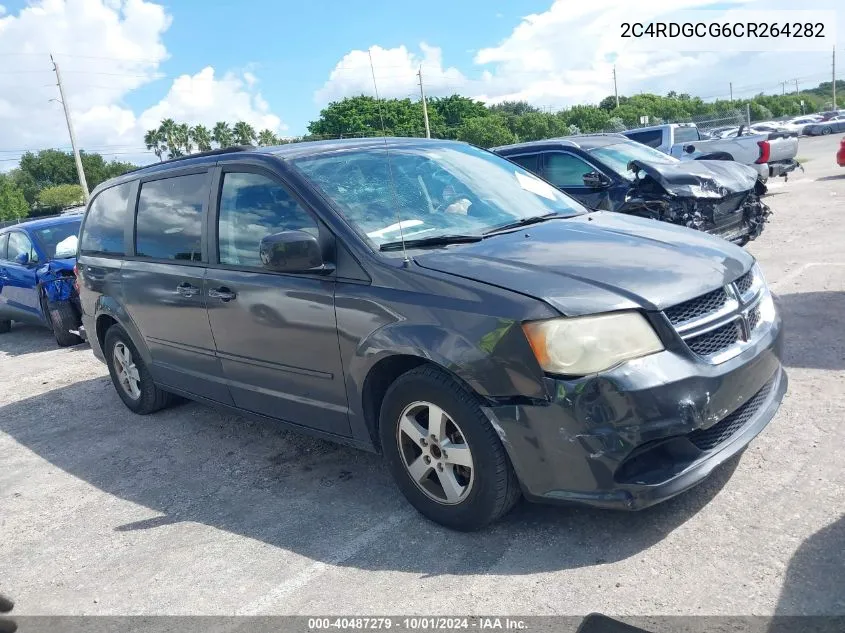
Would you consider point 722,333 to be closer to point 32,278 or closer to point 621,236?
point 621,236

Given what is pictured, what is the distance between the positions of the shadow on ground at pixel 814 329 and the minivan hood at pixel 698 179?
6.54 ft

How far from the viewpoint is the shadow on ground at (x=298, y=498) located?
3244mm

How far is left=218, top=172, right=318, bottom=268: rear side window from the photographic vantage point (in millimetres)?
3990

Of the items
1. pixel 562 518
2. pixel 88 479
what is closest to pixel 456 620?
pixel 562 518

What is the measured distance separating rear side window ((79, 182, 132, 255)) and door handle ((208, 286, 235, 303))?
151 centimetres

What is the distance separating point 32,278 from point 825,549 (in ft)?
31.6

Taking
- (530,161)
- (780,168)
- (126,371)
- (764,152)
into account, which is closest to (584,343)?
(126,371)

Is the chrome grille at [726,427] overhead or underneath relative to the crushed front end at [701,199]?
underneath

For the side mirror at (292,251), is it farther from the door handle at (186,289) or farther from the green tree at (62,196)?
the green tree at (62,196)

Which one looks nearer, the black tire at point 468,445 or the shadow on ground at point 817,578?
the shadow on ground at point 817,578

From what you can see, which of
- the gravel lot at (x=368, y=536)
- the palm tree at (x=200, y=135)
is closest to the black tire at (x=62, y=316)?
the gravel lot at (x=368, y=536)

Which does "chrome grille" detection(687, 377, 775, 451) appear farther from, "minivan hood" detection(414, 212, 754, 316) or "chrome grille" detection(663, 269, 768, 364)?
"minivan hood" detection(414, 212, 754, 316)

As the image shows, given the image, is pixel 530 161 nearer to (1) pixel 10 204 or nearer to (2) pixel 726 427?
(2) pixel 726 427

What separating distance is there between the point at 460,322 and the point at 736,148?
1673 cm
